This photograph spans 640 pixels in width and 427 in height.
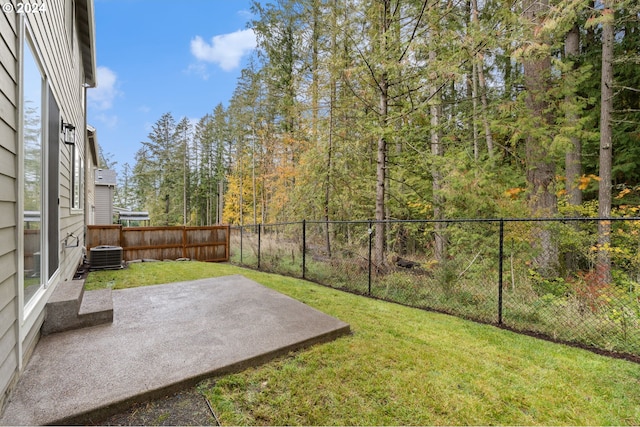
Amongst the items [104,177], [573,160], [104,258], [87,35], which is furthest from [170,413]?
[104,177]

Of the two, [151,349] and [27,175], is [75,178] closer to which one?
[27,175]

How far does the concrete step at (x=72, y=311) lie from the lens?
2.56 m

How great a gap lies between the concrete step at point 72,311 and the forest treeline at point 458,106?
4.84 m

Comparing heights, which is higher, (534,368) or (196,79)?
(196,79)

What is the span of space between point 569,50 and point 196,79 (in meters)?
22.8

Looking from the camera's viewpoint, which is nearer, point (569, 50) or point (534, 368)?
point (534, 368)

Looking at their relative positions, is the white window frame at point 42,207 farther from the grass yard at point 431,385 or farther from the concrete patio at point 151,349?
the grass yard at point 431,385

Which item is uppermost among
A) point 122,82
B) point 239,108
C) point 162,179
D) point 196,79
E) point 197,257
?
point 196,79

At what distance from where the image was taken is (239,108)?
18.9 metres

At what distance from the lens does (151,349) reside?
2336mm

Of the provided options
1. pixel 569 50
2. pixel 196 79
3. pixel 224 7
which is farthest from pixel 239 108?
pixel 569 50

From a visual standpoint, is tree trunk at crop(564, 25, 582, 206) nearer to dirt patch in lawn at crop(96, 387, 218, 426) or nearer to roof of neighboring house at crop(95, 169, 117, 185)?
dirt patch in lawn at crop(96, 387, 218, 426)

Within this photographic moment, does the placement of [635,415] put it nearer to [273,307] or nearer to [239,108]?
[273,307]

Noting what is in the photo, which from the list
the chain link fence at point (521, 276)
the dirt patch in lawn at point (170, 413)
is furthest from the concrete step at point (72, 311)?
the chain link fence at point (521, 276)
